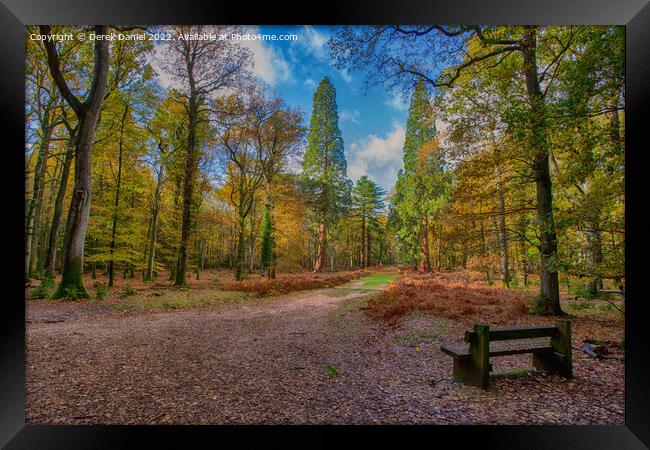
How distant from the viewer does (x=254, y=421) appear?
2.31 meters

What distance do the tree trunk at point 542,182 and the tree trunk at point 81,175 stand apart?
6.77m

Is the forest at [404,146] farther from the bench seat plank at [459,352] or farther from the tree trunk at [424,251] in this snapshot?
the bench seat plank at [459,352]

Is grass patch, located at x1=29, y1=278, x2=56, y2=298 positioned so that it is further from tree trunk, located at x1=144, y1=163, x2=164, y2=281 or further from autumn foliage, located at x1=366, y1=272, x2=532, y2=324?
autumn foliage, located at x1=366, y1=272, x2=532, y2=324

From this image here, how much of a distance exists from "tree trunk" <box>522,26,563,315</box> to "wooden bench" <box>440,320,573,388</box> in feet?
Result: 3.39

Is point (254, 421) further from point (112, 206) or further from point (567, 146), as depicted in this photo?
point (112, 206)

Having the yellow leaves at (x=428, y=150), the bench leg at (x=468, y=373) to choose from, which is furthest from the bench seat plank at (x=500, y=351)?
the yellow leaves at (x=428, y=150)

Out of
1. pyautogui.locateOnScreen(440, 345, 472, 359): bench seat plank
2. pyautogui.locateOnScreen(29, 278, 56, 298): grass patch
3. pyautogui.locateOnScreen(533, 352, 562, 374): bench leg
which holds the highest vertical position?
pyautogui.locateOnScreen(29, 278, 56, 298): grass patch

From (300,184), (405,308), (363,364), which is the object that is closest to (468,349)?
(363,364)

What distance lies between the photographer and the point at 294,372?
2756mm

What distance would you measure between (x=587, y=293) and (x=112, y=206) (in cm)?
946

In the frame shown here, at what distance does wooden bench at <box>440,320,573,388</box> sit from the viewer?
2.42m


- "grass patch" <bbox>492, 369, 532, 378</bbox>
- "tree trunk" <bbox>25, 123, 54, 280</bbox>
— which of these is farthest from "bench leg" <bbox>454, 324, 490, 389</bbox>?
"tree trunk" <bbox>25, 123, 54, 280</bbox>

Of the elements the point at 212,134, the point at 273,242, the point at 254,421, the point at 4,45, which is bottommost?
the point at 254,421

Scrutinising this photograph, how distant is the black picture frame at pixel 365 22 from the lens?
2.42 meters
